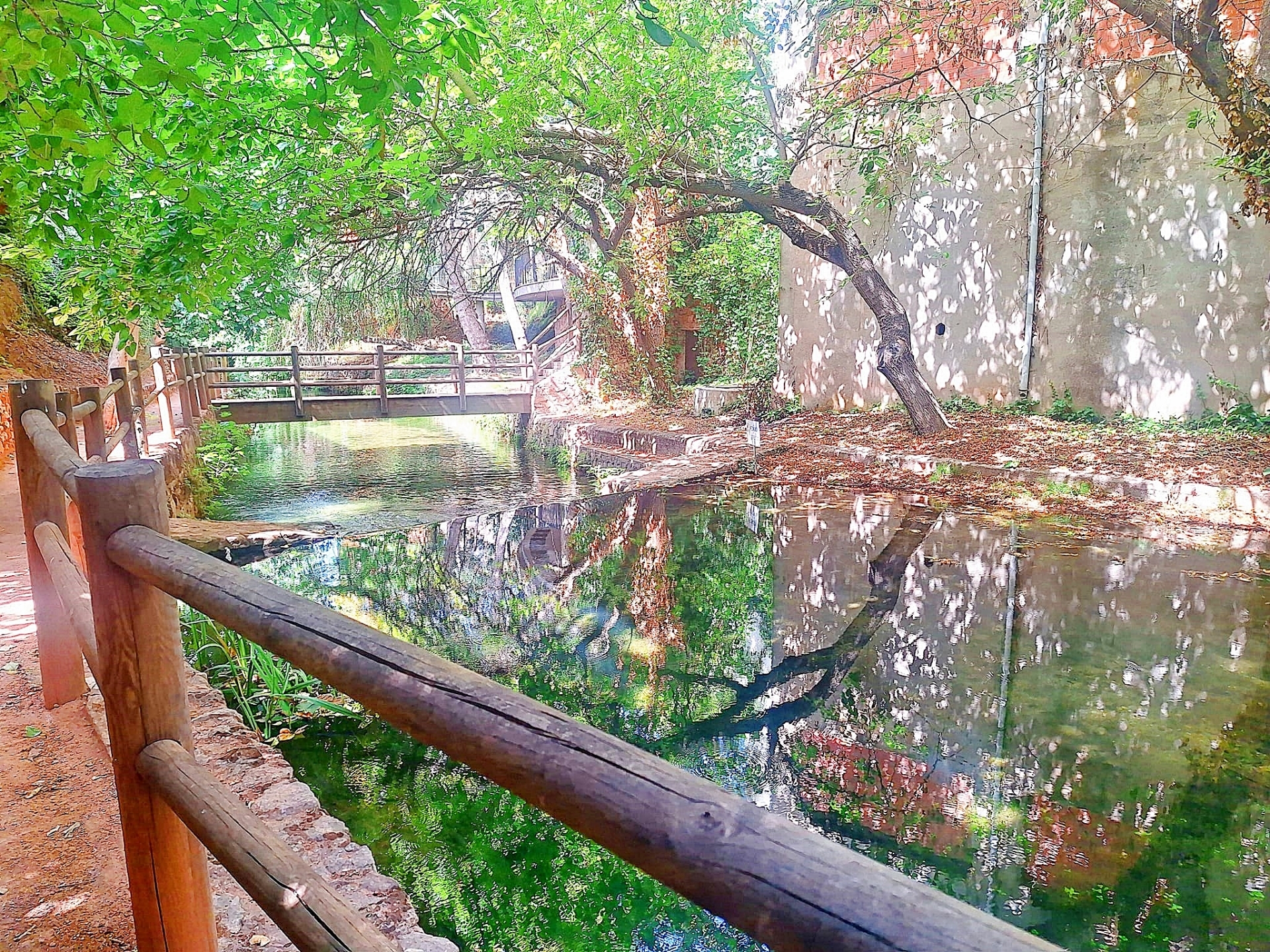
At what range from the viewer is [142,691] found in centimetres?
137

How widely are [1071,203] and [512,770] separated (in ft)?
30.7

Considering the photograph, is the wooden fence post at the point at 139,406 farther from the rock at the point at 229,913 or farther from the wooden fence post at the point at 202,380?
the rock at the point at 229,913

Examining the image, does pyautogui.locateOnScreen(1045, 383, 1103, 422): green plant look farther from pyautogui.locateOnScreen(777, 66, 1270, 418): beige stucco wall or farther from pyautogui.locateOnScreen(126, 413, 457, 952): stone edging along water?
pyautogui.locateOnScreen(126, 413, 457, 952): stone edging along water

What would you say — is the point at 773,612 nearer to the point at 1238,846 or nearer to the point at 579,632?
the point at 579,632

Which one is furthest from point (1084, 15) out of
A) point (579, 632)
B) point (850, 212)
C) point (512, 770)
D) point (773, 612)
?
point (512, 770)

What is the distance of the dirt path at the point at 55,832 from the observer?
183cm

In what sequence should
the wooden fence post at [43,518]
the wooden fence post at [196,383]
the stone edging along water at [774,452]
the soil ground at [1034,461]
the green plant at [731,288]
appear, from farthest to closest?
the green plant at [731,288] → the wooden fence post at [196,383] → the soil ground at [1034,461] → the stone edging along water at [774,452] → the wooden fence post at [43,518]

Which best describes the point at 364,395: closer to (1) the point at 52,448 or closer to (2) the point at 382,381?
(2) the point at 382,381

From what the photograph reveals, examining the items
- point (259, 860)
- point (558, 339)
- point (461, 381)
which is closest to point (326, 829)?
point (259, 860)

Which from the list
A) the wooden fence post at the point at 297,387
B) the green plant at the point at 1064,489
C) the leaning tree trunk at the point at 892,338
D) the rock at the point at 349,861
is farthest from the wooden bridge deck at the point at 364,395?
the rock at the point at 349,861

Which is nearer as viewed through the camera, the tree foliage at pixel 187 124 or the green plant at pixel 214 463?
the tree foliage at pixel 187 124

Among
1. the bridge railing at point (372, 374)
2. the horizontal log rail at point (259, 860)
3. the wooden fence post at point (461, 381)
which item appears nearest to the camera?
the horizontal log rail at point (259, 860)

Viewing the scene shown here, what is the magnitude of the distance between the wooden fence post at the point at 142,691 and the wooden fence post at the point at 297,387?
12874 mm

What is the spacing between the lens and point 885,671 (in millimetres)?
3859
